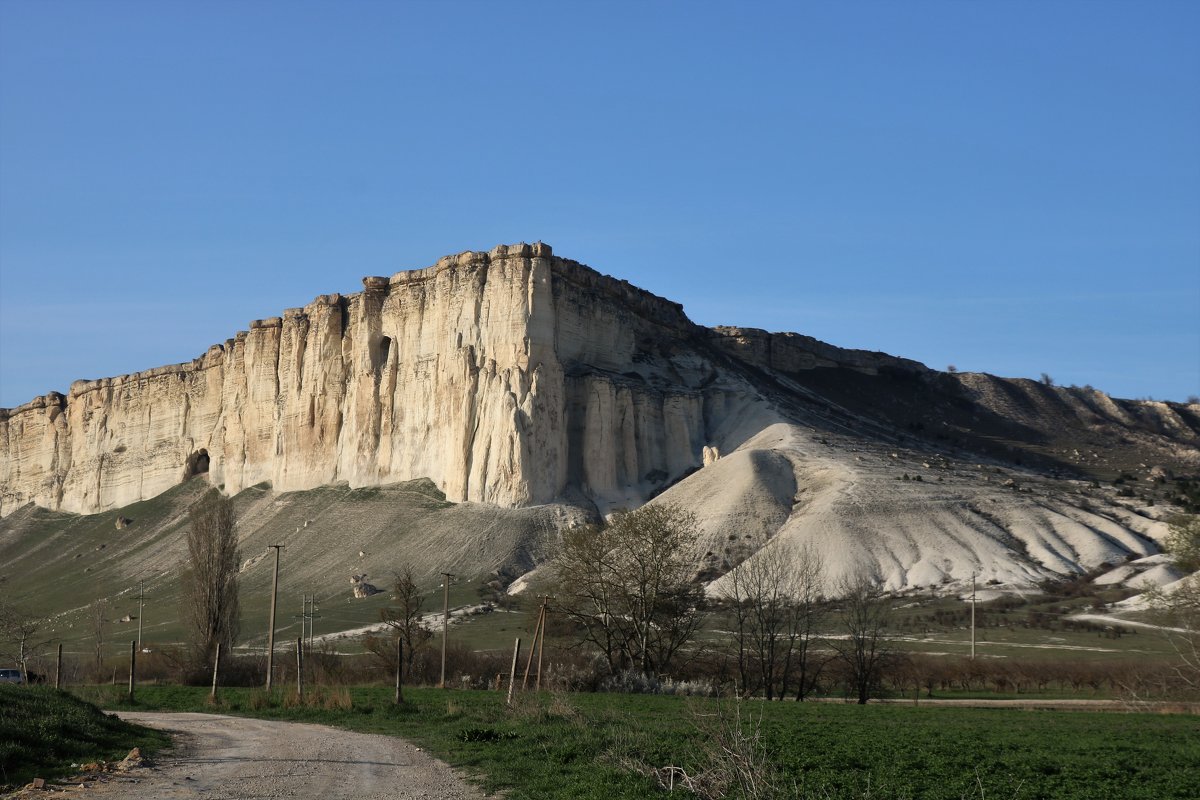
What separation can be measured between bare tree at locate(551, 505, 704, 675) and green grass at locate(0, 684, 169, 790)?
70.3 ft

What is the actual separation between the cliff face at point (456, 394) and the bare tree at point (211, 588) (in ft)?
131

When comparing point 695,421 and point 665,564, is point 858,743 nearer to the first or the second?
point 665,564

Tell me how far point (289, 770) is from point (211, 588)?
29.9m

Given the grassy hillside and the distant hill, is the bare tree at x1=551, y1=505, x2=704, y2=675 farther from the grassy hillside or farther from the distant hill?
the distant hill

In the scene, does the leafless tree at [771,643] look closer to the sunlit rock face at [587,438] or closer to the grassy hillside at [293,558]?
the sunlit rock face at [587,438]

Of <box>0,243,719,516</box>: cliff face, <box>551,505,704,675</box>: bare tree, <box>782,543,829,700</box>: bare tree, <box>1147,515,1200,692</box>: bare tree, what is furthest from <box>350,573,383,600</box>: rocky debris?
<box>1147,515,1200,692</box>: bare tree

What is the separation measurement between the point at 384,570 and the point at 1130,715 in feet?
187

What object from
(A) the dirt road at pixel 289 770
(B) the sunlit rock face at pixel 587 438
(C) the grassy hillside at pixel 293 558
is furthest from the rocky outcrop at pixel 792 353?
(A) the dirt road at pixel 289 770

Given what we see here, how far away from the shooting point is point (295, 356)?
10950 centimetres

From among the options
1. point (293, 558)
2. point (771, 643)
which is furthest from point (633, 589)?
point (293, 558)

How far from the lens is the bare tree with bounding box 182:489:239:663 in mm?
44938

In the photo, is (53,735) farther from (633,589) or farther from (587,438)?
(587,438)

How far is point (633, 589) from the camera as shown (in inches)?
1672

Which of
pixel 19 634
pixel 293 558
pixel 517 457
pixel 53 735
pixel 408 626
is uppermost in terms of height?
pixel 517 457
